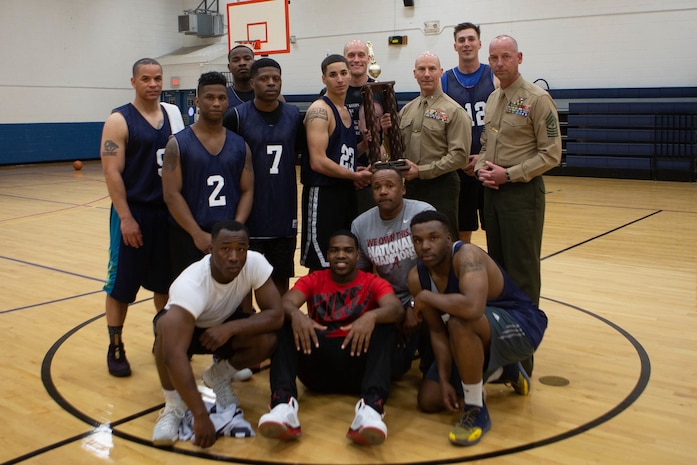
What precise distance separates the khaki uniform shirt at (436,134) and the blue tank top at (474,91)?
2.26 ft

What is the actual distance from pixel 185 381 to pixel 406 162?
6.92 feet

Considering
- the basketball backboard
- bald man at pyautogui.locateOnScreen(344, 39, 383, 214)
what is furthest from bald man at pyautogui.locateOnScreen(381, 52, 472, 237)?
the basketball backboard

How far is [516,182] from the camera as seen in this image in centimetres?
416

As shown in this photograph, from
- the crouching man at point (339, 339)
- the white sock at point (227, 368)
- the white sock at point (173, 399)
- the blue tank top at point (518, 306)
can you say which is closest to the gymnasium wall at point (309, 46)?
the blue tank top at point (518, 306)

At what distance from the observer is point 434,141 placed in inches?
190

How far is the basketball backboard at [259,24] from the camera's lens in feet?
44.9

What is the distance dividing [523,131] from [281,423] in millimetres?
2186

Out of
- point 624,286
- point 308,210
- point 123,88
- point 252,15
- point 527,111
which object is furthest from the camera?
point 123,88

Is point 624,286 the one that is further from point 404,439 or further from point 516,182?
point 404,439

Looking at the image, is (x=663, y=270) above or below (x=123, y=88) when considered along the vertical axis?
below

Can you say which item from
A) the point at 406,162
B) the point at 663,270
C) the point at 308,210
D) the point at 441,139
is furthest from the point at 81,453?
the point at 663,270

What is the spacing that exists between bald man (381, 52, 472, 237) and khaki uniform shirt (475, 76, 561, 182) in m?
0.40

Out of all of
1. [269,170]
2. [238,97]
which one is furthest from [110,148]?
[238,97]

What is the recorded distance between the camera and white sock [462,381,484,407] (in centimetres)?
338
